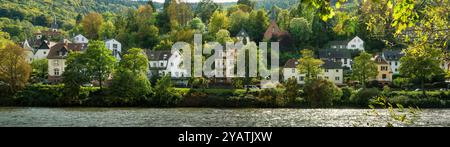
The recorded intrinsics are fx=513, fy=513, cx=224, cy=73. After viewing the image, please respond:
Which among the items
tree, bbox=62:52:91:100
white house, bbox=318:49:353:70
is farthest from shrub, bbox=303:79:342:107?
tree, bbox=62:52:91:100

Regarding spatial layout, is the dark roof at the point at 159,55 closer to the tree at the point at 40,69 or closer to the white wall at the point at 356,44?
the tree at the point at 40,69

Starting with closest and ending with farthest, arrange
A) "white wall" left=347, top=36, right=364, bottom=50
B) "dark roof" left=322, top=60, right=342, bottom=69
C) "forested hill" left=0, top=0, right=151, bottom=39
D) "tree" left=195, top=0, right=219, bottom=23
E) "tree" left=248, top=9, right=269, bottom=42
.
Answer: "dark roof" left=322, top=60, right=342, bottom=69 < "white wall" left=347, top=36, right=364, bottom=50 < "tree" left=248, top=9, right=269, bottom=42 < "tree" left=195, top=0, right=219, bottom=23 < "forested hill" left=0, top=0, right=151, bottom=39

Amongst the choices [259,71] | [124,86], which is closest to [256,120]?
[124,86]

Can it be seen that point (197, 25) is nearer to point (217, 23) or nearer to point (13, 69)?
point (217, 23)

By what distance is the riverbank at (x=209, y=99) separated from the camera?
5741cm

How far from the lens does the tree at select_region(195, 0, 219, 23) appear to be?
12275 centimetres

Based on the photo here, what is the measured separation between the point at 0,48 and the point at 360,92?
4494 cm

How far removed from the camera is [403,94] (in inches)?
2403

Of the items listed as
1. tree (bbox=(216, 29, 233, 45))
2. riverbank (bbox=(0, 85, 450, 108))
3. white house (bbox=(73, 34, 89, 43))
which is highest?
white house (bbox=(73, 34, 89, 43))

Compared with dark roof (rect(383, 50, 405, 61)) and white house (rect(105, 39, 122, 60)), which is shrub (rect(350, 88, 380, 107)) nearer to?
dark roof (rect(383, 50, 405, 61))

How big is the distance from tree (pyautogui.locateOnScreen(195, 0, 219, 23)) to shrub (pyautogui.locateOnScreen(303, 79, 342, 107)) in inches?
2513

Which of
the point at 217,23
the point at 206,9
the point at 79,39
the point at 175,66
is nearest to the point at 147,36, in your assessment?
the point at 217,23

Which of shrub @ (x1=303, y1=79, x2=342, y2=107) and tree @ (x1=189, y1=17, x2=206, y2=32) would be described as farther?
tree @ (x1=189, y1=17, x2=206, y2=32)

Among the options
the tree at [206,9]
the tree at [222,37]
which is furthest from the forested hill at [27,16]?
the tree at [222,37]
